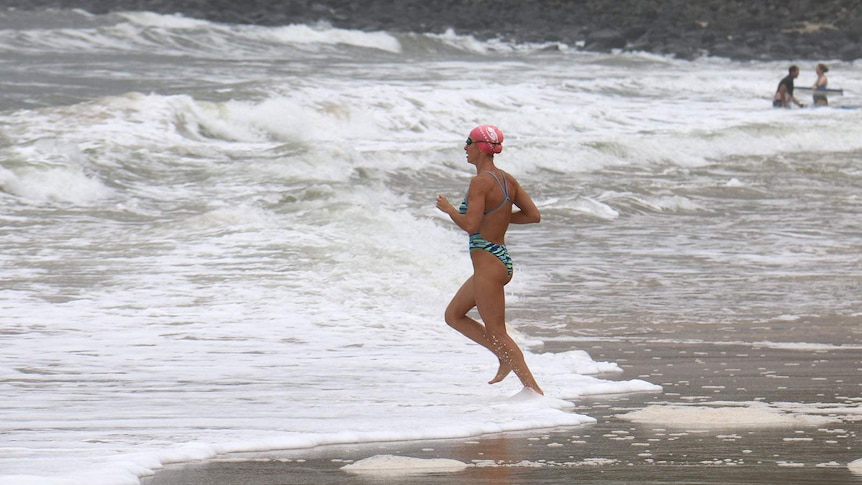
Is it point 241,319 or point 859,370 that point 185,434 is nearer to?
point 241,319

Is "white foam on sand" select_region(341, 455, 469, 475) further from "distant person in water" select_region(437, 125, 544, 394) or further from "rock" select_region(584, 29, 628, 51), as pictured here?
"rock" select_region(584, 29, 628, 51)

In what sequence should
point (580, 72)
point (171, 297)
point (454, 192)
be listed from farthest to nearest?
1. point (580, 72)
2. point (454, 192)
3. point (171, 297)

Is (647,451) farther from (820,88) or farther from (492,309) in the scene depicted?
(820,88)

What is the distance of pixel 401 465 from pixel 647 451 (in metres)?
0.93

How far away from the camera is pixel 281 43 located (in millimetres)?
51219

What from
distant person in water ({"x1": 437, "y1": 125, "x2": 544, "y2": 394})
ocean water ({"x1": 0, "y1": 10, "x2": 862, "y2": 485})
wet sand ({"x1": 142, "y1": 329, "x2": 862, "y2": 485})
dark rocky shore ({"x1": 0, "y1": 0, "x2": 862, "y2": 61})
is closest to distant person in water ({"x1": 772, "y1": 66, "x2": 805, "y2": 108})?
ocean water ({"x1": 0, "y1": 10, "x2": 862, "y2": 485})

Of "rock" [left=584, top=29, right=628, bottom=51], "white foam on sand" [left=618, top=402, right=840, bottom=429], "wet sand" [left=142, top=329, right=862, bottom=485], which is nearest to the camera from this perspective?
"wet sand" [left=142, top=329, right=862, bottom=485]

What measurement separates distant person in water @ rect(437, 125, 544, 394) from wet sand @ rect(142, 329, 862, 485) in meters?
0.42

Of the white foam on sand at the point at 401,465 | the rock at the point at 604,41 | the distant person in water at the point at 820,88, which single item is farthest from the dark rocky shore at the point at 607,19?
the white foam on sand at the point at 401,465

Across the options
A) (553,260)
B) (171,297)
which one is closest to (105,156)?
(553,260)

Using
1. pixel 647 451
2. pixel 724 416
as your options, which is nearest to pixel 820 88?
pixel 724 416

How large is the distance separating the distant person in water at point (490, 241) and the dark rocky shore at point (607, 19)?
5098 cm

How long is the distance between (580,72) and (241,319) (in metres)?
35.9

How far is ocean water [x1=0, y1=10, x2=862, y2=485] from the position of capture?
6188 mm
